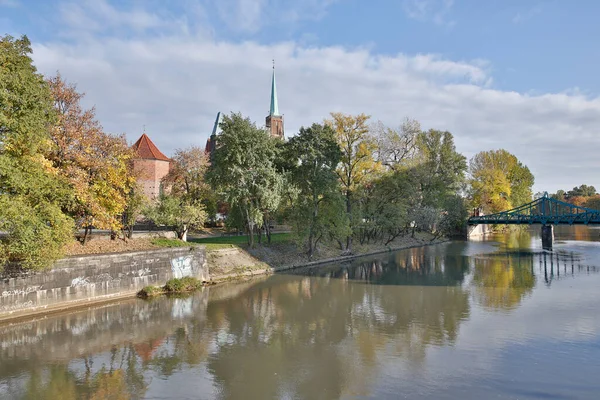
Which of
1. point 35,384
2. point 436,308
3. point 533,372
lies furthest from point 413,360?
point 35,384

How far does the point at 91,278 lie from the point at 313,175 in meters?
18.0

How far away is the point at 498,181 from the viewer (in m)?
63.1

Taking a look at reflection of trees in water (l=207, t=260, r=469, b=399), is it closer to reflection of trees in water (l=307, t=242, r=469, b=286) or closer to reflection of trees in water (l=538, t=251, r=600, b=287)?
reflection of trees in water (l=307, t=242, r=469, b=286)

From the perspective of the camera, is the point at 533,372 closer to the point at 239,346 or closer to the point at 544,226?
the point at 239,346

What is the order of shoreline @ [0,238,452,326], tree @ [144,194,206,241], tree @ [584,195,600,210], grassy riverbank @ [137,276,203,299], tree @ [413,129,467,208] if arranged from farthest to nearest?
tree @ [584,195,600,210], tree @ [413,129,467,208], tree @ [144,194,206,241], grassy riverbank @ [137,276,203,299], shoreline @ [0,238,452,326]

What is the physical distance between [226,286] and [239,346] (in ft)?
36.4

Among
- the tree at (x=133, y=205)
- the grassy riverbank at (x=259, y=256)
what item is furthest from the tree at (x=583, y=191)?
the tree at (x=133, y=205)

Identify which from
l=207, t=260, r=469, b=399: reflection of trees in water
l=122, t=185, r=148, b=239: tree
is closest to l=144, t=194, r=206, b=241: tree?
l=122, t=185, r=148, b=239: tree

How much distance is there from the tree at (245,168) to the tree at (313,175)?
3320 millimetres

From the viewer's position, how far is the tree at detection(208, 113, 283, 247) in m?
27.9

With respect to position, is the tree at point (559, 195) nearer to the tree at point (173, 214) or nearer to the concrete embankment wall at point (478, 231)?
the concrete embankment wall at point (478, 231)

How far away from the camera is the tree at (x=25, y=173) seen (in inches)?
614

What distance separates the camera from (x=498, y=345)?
44.8 feet

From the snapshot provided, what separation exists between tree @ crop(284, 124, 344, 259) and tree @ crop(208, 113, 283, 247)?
10.9ft
